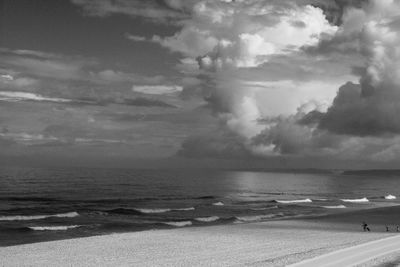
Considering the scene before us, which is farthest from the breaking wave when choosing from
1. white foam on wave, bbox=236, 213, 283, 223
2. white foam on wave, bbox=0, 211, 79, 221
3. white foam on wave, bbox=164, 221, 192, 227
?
white foam on wave, bbox=0, 211, 79, 221

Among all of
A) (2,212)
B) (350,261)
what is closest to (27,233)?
(2,212)

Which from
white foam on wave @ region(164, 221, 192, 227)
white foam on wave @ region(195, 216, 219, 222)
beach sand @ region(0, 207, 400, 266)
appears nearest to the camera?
beach sand @ region(0, 207, 400, 266)

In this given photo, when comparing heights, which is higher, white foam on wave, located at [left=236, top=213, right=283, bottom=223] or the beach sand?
the beach sand

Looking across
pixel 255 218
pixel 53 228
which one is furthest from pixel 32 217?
pixel 255 218

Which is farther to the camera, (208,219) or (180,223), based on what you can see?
(208,219)

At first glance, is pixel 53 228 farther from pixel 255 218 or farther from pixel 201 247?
pixel 255 218

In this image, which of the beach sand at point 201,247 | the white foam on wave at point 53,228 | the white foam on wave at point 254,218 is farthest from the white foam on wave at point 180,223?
the white foam on wave at point 53,228

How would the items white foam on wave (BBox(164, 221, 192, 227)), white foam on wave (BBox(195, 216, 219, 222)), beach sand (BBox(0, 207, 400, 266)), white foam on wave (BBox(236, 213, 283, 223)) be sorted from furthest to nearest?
white foam on wave (BBox(236, 213, 283, 223)) < white foam on wave (BBox(195, 216, 219, 222)) < white foam on wave (BBox(164, 221, 192, 227)) < beach sand (BBox(0, 207, 400, 266))

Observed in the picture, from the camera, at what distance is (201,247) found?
34.0m

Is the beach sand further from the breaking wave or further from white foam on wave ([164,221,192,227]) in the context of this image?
the breaking wave

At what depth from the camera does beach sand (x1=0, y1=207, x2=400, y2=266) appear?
27750 mm

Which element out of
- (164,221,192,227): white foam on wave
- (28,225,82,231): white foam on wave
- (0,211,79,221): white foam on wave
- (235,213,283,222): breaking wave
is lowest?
(235,213,283,222): breaking wave

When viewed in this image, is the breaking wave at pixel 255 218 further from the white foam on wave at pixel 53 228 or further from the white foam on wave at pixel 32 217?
the white foam on wave at pixel 32 217

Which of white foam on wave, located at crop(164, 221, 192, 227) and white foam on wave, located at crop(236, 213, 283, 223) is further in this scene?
white foam on wave, located at crop(236, 213, 283, 223)
